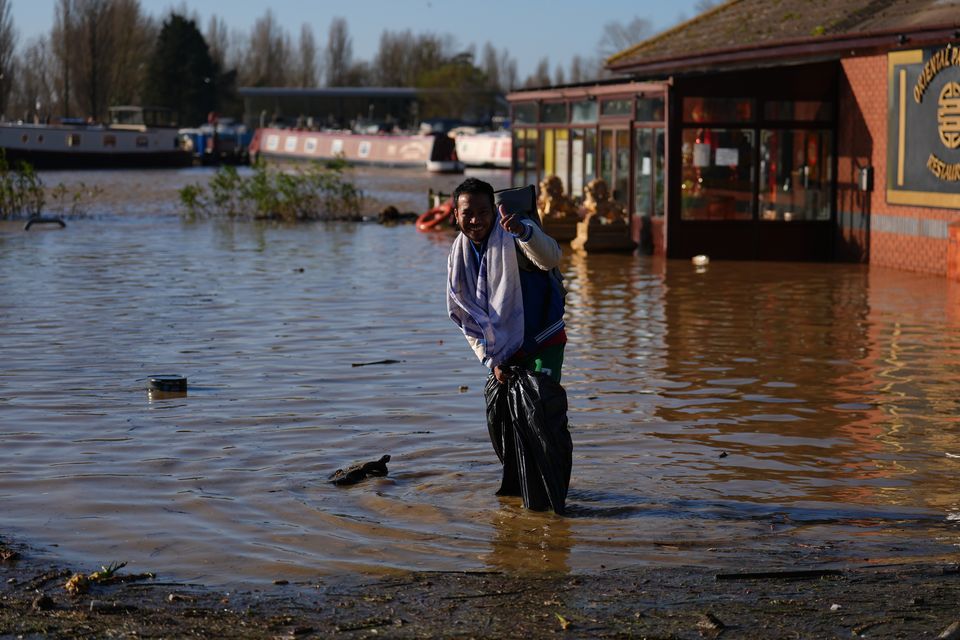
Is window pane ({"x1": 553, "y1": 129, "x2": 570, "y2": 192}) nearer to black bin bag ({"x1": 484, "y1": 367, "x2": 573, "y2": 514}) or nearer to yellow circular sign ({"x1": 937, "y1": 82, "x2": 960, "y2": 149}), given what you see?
yellow circular sign ({"x1": 937, "y1": 82, "x2": 960, "y2": 149})

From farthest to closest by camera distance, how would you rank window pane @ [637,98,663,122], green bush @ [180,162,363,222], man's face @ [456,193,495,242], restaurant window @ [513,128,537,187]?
green bush @ [180,162,363,222] < restaurant window @ [513,128,537,187] < window pane @ [637,98,663,122] < man's face @ [456,193,495,242]

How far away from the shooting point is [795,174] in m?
23.6

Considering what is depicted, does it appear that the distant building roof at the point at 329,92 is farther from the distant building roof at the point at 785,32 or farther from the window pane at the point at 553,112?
the window pane at the point at 553,112

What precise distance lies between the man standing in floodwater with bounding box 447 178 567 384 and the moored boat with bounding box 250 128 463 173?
217ft

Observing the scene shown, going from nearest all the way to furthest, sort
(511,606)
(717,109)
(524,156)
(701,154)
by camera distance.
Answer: (511,606) < (717,109) < (701,154) < (524,156)

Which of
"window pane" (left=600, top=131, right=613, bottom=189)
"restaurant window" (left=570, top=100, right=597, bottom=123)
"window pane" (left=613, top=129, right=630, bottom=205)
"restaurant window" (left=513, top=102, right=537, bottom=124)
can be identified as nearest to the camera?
"window pane" (left=613, top=129, right=630, bottom=205)

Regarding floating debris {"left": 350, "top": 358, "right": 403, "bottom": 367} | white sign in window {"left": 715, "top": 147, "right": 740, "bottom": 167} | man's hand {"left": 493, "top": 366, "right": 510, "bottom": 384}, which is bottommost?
floating debris {"left": 350, "top": 358, "right": 403, "bottom": 367}

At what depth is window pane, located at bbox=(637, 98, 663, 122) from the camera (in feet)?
78.5

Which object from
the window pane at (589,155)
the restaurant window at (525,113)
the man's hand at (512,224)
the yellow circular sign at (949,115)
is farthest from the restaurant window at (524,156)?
the man's hand at (512,224)

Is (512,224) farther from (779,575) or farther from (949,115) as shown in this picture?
(949,115)

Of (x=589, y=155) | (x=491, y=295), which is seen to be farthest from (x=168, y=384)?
(x=589, y=155)

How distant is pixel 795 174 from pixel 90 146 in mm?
50747

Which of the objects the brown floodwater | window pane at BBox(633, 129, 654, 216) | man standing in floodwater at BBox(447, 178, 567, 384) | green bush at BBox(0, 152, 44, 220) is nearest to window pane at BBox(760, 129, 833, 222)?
window pane at BBox(633, 129, 654, 216)

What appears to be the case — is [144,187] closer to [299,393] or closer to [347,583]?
[299,393]
